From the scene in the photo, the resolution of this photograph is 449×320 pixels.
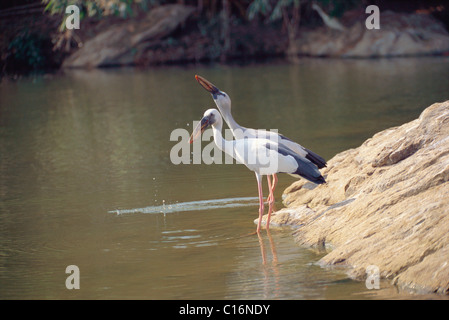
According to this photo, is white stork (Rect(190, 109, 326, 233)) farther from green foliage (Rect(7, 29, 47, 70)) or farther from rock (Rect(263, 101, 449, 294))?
green foliage (Rect(7, 29, 47, 70))

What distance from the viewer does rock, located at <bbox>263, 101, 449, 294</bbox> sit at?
217 inches

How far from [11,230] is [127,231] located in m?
1.41

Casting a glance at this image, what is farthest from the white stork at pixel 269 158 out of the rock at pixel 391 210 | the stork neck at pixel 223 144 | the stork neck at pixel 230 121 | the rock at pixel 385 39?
the rock at pixel 385 39

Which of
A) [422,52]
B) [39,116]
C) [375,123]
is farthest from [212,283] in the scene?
[422,52]

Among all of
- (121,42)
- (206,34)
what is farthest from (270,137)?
(206,34)

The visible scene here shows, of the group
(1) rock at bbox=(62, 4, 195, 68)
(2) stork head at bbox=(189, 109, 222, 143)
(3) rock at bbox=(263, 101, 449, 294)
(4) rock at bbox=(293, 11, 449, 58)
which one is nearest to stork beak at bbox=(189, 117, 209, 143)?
(2) stork head at bbox=(189, 109, 222, 143)

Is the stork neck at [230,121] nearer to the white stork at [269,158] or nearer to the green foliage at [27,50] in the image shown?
the white stork at [269,158]

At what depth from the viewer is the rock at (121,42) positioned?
2755 centimetres

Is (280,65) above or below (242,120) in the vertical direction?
above

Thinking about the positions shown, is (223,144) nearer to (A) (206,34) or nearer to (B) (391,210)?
(B) (391,210)

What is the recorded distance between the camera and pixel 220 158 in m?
11.4

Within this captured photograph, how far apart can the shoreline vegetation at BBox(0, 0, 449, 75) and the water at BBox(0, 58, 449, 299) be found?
5.19 metres
